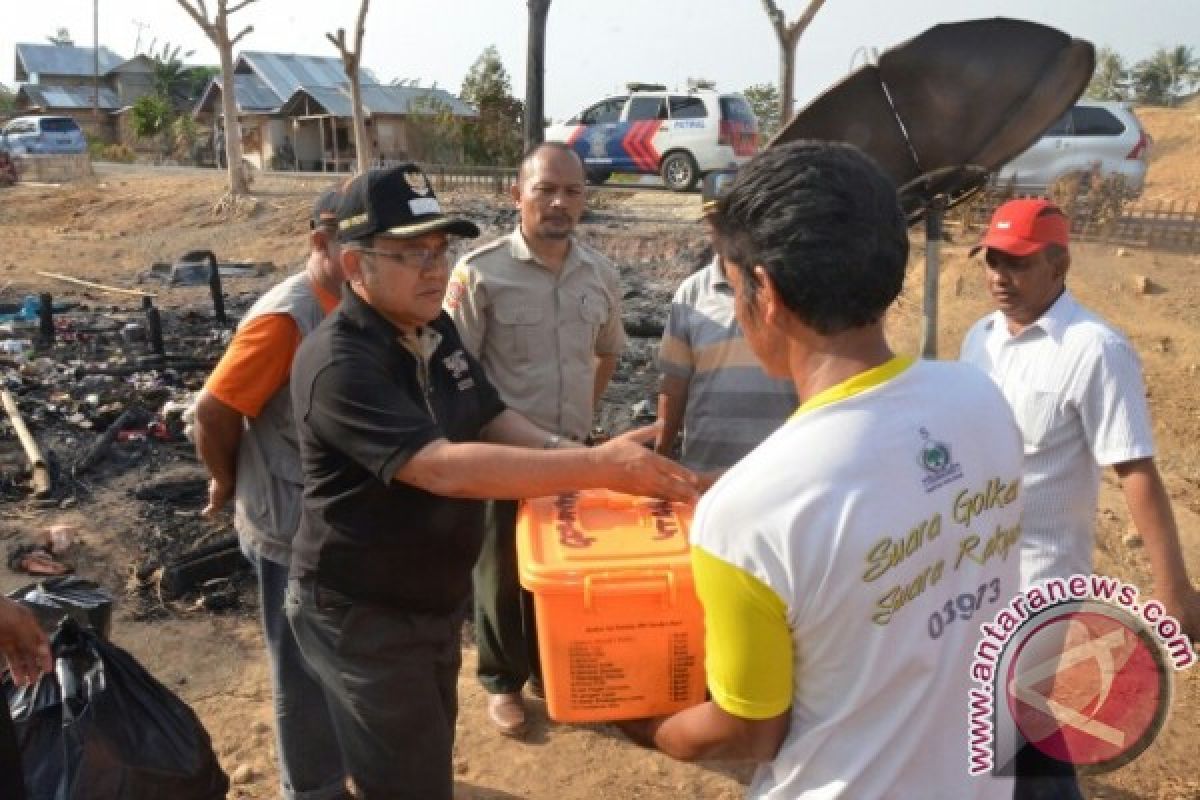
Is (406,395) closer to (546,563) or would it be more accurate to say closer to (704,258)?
(546,563)

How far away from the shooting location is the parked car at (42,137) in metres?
28.8

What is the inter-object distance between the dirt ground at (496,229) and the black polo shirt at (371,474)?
1571 millimetres

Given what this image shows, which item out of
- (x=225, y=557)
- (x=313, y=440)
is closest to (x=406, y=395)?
(x=313, y=440)

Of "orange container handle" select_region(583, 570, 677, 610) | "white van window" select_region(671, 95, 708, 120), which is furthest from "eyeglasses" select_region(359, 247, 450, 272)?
"white van window" select_region(671, 95, 708, 120)

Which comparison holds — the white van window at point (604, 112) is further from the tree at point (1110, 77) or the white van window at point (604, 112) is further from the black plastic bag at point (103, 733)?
the tree at point (1110, 77)

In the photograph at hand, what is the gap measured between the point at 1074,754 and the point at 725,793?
52.4 inches

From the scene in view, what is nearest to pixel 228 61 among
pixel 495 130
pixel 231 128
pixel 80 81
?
pixel 231 128

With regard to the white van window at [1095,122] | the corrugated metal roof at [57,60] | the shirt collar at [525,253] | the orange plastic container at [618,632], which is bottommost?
the orange plastic container at [618,632]

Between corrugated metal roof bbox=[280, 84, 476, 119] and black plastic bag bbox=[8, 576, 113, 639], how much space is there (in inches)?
1289

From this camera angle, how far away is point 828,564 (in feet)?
4.24

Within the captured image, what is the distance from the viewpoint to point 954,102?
4230 mm

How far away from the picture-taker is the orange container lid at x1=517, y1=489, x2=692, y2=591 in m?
1.83

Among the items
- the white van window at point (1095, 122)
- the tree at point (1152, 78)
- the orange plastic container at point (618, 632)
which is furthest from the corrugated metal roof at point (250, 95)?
the tree at point (1152, 78)

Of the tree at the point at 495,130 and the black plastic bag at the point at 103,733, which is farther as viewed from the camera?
the tree at the point at 495,130
